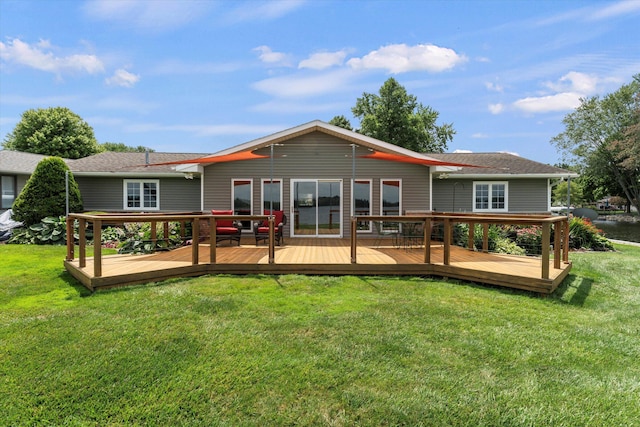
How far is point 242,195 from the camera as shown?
1123 cm

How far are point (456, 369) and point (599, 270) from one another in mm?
6210

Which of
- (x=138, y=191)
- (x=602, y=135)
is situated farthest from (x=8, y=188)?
(x=602, y=135)

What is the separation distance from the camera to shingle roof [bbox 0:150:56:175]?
1466cm

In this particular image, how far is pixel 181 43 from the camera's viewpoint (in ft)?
36.0

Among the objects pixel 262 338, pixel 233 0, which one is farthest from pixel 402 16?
pixel 262 338

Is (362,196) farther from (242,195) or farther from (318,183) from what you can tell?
(242,195)

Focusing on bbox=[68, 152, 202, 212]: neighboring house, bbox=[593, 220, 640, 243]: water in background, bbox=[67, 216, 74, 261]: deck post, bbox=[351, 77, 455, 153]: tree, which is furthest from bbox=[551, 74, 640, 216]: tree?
bbox=[67, 216, 74, 261]: deck post

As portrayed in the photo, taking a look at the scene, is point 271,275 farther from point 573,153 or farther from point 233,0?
point 573,153

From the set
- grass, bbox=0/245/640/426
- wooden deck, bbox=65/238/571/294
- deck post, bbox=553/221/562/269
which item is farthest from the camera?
deck post, bbox=553/221/562/269

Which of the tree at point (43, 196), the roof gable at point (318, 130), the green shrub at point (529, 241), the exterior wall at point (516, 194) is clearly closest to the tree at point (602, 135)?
the exterior wall at point (516, 194)

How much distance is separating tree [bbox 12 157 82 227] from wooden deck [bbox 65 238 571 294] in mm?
6451

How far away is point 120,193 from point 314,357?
1362 cm

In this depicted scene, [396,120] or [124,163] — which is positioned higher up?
[396,120]

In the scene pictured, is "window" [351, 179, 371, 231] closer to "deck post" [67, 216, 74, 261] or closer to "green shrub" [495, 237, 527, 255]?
"green shrub" [495, 237, 527, 255]
